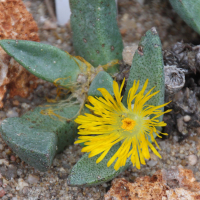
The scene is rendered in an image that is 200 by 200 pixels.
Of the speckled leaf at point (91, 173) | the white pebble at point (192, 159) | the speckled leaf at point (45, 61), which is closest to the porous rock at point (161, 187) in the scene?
the speckled leaf at point (91, 173)

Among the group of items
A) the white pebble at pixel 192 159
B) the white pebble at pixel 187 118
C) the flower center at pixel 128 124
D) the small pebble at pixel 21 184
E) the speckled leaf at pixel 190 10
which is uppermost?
the speckled leaf at pixel 190 10

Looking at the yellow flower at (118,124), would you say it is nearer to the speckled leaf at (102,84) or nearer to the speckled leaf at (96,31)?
the speckled leaf at (102,84)

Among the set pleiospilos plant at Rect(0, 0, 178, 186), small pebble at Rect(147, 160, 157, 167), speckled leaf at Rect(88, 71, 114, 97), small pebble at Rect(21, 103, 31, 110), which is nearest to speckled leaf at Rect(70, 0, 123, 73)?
pleiospilos plant at Rect(0, 0, 178, 186)

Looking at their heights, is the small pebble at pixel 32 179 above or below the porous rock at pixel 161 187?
below

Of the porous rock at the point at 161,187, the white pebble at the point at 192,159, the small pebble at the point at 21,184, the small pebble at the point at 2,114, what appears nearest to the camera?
the porous rock at the point at 161,187

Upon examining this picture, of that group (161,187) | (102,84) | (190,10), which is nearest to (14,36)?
(102,84)

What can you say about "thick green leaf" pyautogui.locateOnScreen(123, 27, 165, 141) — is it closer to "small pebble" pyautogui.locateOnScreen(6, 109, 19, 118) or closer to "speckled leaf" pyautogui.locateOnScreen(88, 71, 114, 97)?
"speckled leaf" pyautogui.locateOnScreen(88, 71, 114, 97)
